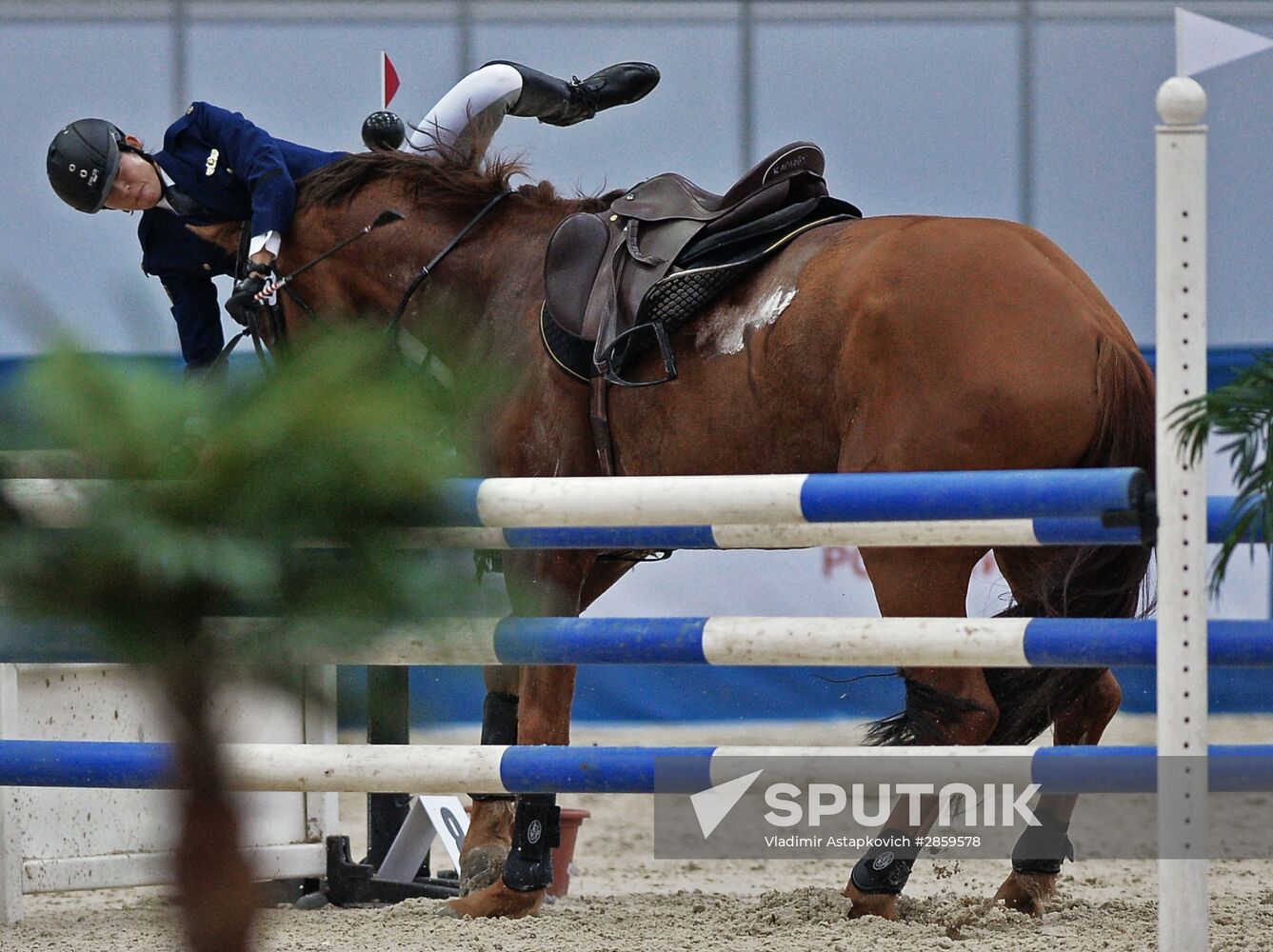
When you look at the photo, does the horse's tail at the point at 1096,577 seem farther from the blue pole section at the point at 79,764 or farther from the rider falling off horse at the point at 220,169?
the rider falling off horse at the point at 220,169

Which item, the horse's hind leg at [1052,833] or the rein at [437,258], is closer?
the horse's hind leg at [1052,833]

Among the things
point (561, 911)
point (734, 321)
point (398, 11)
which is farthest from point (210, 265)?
point (398, 11)

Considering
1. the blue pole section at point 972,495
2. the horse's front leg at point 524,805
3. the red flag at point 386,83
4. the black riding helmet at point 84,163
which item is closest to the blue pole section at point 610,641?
the blue pole section at point 972,495

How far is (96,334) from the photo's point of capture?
0.84m

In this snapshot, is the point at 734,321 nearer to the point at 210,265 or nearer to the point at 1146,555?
the point at 1146,555

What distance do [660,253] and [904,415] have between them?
0.75 meters

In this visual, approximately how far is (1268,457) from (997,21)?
7889 mm

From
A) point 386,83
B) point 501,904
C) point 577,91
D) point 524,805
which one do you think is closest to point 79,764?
point 524,805

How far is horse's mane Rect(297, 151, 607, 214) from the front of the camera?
13.3ft

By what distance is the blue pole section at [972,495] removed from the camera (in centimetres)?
189

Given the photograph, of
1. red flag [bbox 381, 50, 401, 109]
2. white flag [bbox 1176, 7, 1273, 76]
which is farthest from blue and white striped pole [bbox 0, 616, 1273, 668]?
red flag [bbox 381, 50, 401, 109]

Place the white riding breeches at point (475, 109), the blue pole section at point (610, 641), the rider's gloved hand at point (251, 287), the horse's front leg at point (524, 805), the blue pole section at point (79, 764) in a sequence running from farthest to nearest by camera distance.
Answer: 1. the white riding breeches at point (475, 109)
2. the rider's gloved hand at point (251, 287)
3. the horse's front leg at point (524, 805)
4. the blue pole section at point (79, 764)
5. the blue pole section at point (610, 641)

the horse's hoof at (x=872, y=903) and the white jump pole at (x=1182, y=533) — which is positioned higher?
the white jump pole at (x=1182, y=533)

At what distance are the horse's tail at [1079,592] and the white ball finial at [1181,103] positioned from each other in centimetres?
112
